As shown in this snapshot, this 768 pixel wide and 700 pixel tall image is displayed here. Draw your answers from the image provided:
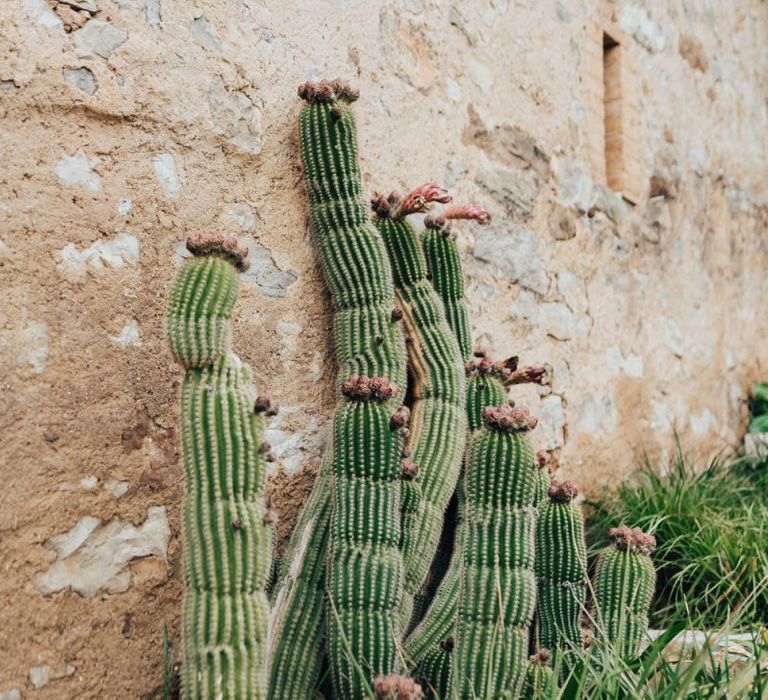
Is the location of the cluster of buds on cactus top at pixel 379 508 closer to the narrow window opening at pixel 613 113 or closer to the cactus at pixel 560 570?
the cactus at pixel 560 570

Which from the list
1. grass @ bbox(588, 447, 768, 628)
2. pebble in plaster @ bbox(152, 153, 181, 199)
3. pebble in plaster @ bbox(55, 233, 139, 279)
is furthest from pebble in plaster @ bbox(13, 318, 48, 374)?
grass @ bbox(588, 447, 768, 628)

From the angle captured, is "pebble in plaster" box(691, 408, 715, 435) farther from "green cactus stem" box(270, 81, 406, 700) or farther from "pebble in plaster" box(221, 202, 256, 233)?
"pebble in plaster" box(221, 202, 256, 233)

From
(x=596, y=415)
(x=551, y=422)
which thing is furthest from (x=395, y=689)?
(x=596, y=415)

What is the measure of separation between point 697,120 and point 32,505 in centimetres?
471

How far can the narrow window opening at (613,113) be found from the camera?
451cm

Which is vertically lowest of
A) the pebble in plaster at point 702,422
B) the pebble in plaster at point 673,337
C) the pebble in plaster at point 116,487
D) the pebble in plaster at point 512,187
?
the pebble in plaster at point 702,422

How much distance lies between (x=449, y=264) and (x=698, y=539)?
4.96ft

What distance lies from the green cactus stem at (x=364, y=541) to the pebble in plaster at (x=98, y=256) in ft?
2.31

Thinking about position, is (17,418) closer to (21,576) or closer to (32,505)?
(32,505)

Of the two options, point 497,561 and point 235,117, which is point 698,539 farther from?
point 235,117

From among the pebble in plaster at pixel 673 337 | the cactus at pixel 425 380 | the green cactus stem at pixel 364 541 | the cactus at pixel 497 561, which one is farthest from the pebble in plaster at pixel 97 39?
the pebble in plaster at pixel 673 337

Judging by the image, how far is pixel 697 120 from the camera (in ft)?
17.5

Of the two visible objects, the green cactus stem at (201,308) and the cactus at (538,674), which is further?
the cactus at (538,674)

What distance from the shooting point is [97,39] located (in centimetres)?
227
